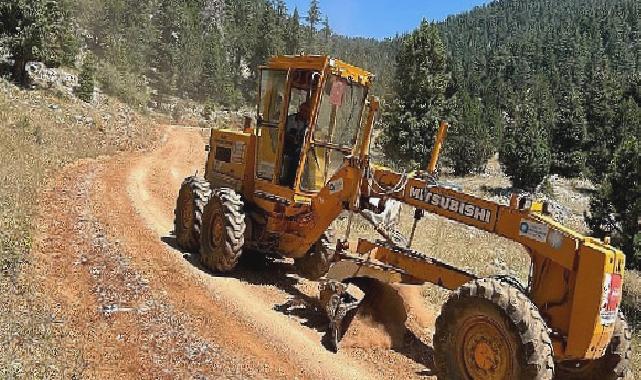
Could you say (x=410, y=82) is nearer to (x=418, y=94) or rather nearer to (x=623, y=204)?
(x=418, y=94)

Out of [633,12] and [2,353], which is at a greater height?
[633,12]

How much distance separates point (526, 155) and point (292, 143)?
33.9m

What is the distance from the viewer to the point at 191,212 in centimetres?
1202

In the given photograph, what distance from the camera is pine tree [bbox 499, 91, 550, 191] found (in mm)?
41344

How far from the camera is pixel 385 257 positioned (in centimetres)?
864

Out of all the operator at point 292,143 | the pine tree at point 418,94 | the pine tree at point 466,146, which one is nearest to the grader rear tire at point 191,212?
the operator at point 292,143

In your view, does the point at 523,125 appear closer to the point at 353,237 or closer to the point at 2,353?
the point at 353,237

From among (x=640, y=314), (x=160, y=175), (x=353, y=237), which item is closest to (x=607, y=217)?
(x=640, y=314)

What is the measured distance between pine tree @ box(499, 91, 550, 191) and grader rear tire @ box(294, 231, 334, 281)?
3297 centimetres

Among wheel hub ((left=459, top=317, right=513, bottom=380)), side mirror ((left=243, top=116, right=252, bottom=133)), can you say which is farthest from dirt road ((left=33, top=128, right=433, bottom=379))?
side mirror ((left=243, top=116, right=252, bottom=133))

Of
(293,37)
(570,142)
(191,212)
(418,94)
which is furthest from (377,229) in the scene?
(293,37)

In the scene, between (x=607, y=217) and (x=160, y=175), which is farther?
(x=607, y=217)

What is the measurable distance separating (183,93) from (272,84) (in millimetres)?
66901

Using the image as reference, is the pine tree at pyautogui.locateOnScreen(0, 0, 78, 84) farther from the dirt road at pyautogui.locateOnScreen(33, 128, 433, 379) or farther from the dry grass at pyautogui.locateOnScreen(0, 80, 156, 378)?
the dirt road at pyautogui.locateOnScreen(33, 128, 433, 379)
